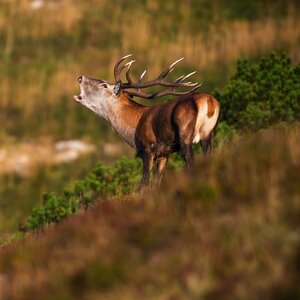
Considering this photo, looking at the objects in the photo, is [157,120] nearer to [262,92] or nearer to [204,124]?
[204,124]

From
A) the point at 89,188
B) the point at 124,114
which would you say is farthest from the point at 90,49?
the point at 124,114

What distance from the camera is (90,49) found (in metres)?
41.2

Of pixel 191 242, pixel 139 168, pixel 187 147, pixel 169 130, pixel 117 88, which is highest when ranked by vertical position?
pixel 117 88

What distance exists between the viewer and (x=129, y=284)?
32.5 ft

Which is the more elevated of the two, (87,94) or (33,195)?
(87,94)

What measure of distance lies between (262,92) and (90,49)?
1750cm

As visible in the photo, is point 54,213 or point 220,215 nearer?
point 220,215

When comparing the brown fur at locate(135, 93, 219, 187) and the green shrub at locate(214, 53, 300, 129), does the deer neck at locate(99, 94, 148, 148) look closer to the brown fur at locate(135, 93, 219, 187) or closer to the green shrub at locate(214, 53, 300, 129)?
the brown fur at locate(135, 93, 219, 187)

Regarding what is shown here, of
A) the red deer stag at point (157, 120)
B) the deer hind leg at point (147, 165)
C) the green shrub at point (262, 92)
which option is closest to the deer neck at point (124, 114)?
the red deer stag at point (157, 120)

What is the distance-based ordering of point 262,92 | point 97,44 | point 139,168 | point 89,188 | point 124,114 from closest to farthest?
1. point 124,114
2. point 89,188
3. point 139,168
4. point 262,92
5. point 97,44

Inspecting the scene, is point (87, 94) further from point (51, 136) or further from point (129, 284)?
point (51, 136)

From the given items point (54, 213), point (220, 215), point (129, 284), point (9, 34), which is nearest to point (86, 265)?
point (129, 284)

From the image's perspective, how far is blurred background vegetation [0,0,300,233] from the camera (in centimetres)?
3331

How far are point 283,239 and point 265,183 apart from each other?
49.1 inches
